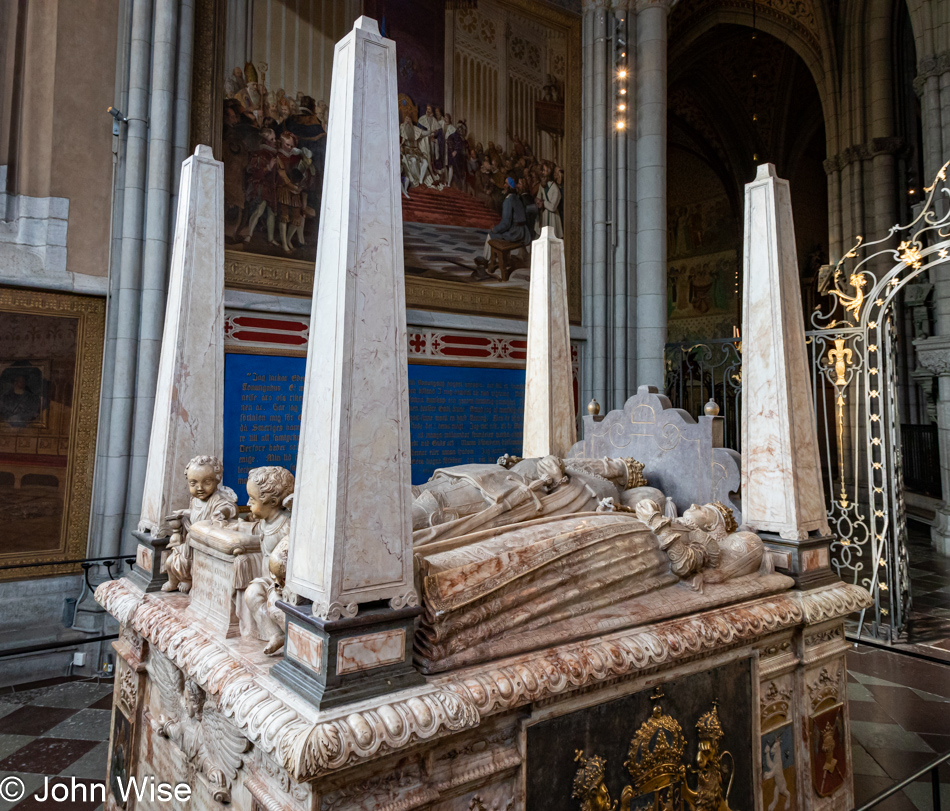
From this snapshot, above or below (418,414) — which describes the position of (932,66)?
above

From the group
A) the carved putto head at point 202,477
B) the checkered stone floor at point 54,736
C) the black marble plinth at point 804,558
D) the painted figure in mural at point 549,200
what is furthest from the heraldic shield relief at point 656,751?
the painted figure in mural at point 549,200

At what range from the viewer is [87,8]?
5332 mm

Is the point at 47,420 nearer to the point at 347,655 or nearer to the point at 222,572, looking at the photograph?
the point at 222,572

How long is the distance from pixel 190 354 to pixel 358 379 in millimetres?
1594

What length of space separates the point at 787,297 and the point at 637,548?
145 cm

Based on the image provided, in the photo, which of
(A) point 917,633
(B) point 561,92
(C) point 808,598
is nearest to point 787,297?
(C) point 808,598

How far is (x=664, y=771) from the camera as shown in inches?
98.4

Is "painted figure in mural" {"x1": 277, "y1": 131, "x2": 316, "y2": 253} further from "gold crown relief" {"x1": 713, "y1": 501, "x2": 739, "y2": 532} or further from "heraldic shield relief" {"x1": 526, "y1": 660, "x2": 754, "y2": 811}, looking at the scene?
"heraldic shield relief" {"x1": 526, "y1": 660, "x2": 754, "y2": 811}

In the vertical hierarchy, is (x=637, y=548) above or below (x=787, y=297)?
below

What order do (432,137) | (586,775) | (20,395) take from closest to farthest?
1. (586,775)
2. (20,395)
3. (432,137)

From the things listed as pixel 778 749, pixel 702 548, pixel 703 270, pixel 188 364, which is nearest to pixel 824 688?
pixel 778 749

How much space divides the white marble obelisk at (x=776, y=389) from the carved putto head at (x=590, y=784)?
1.45 meters

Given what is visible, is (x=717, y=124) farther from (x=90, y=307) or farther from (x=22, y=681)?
(x=22, y=681)

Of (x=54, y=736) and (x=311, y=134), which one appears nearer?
(x=54, y=736)
